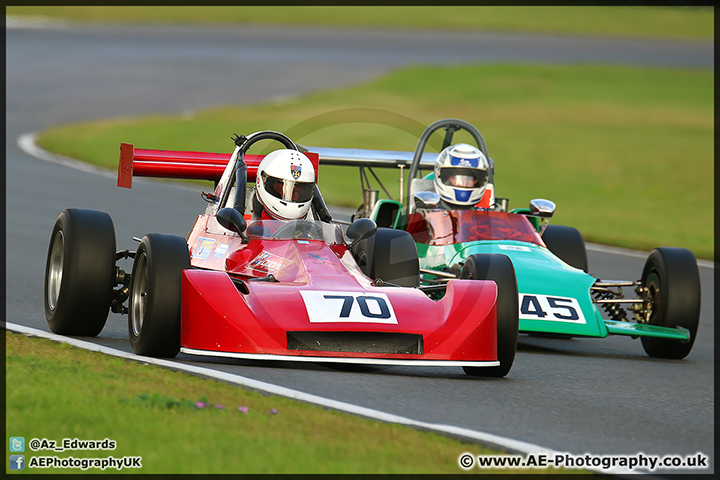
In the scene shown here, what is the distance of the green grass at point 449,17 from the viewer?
5972 centimetres

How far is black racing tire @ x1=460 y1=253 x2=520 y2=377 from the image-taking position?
782 cm

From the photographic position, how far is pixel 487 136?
33.5m

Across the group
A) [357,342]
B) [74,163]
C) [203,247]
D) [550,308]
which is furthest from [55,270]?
[74,163]

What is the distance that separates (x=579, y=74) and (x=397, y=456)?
43523mm

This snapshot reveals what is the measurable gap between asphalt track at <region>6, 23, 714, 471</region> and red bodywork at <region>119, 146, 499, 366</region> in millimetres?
172

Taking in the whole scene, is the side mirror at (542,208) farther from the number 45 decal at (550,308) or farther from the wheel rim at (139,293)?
the wheel rim at (139,293)

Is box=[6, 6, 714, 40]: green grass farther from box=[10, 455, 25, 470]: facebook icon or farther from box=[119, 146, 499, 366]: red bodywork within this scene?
box=[10, 455, 25, 470]: facebook icon

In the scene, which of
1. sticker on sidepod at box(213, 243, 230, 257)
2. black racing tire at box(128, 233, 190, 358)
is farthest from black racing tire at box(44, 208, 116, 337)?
sticker on sidepod at box(213, 243, 230, 257)

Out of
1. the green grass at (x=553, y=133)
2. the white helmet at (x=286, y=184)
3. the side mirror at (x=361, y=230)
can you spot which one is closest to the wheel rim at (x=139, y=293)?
the white helmet at (x=286, y=184)

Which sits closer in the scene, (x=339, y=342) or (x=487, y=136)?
(x=339, y=342)

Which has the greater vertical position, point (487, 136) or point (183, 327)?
point (487, 136)

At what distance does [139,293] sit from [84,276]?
18.6 inches
